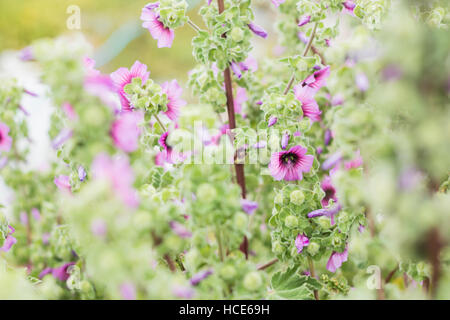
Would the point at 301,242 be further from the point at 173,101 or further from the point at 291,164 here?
the point at 173,101

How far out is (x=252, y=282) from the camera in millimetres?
408

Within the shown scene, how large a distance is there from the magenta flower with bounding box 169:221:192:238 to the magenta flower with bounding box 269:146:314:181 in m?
0.19

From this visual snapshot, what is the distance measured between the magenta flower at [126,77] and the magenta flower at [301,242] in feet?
0.83

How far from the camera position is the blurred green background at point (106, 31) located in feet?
6.07

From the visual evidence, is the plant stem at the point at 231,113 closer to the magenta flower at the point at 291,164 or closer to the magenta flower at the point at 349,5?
the magenta flower at the point at 291,164

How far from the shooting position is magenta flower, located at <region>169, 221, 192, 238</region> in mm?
394

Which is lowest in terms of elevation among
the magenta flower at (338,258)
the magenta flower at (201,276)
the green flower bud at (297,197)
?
the magenta flower at (338,258)

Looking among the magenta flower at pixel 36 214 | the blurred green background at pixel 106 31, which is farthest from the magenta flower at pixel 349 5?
the blurred green background at pixel 106 31

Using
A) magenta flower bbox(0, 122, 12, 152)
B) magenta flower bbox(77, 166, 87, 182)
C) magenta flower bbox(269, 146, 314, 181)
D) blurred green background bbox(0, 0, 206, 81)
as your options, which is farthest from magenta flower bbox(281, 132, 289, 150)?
blurred green background bbox(0, 0, 206, 81)

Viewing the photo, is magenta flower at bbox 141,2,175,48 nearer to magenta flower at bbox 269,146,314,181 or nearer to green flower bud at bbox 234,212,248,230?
magenta flower at bbox 269,146,314,181

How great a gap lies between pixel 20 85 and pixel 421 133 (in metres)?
0.51

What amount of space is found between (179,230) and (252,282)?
76mm

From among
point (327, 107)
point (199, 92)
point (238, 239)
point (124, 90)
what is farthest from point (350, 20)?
point (238, 239)
